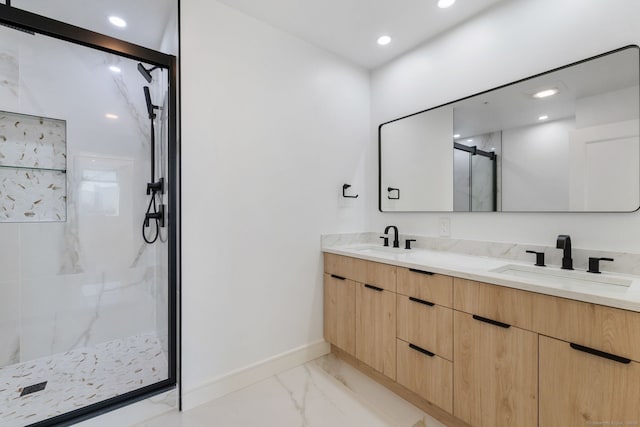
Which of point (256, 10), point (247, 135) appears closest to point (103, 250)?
point (247, 135)

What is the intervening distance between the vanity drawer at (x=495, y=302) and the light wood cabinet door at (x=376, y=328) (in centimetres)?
45

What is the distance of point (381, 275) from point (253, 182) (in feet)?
3.63

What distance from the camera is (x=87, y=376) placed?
1956mm

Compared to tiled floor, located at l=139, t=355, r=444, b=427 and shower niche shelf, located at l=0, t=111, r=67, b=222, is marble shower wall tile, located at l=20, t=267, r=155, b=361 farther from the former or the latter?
tiled floor, located at l=139, t=355, r=444, b=427

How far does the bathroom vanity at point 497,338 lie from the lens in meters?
1.00

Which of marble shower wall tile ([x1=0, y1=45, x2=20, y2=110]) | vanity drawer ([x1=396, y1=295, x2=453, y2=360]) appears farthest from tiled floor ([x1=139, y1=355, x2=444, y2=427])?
marble shower wall tile ([x1=0, y1=45, x2=20, y2=110])

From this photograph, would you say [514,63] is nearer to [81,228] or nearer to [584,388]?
[584,388]

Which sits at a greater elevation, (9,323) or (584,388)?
(584,388)

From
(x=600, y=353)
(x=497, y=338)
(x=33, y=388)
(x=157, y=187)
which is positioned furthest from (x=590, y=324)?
(x=33, y=388)

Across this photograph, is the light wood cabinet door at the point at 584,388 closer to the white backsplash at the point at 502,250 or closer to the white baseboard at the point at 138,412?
the white backsplash at the point at 502,250

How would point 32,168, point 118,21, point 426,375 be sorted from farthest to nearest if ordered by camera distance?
point 32,168 → point 118,21 → point 426,375

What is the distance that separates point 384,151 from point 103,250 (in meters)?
2.67

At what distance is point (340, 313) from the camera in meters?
2.17

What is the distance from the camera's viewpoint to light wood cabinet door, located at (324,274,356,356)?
207 cm
